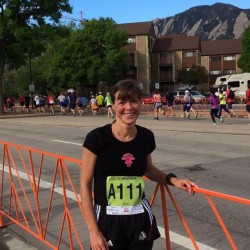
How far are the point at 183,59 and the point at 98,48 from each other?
2140cm

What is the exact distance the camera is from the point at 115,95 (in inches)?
109

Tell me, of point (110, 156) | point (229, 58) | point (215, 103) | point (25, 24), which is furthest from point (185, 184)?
point (229, 58)

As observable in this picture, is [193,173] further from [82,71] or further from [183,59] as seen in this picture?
[183,59]

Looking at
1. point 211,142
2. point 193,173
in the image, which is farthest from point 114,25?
point 193,173

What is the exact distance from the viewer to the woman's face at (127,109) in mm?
2721

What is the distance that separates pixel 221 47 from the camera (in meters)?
82.8

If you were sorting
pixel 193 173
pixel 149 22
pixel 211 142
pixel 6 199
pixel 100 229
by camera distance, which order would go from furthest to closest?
pixel 149 22, pixel 211 142, pixel 193 173, pixel 6 199, pixel 100 229

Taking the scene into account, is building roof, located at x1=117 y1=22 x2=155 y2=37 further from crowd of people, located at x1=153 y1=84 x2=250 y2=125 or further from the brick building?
crowd of people, located at x1=153 y1=84 x2=250 y2=125

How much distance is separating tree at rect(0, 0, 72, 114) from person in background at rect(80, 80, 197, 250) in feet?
103

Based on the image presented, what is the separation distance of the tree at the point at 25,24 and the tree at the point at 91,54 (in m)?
23.3

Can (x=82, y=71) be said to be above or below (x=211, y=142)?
above

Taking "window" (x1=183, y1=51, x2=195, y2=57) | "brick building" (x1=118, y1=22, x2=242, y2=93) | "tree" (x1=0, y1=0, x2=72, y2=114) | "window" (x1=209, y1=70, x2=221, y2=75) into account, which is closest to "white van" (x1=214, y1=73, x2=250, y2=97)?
"tree" (x1=0, y1=0, x2=72, y2=114)

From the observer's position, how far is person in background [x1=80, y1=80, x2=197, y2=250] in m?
2.67

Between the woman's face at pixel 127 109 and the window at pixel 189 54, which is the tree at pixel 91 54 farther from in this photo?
the woman's face at pixel 127 109
